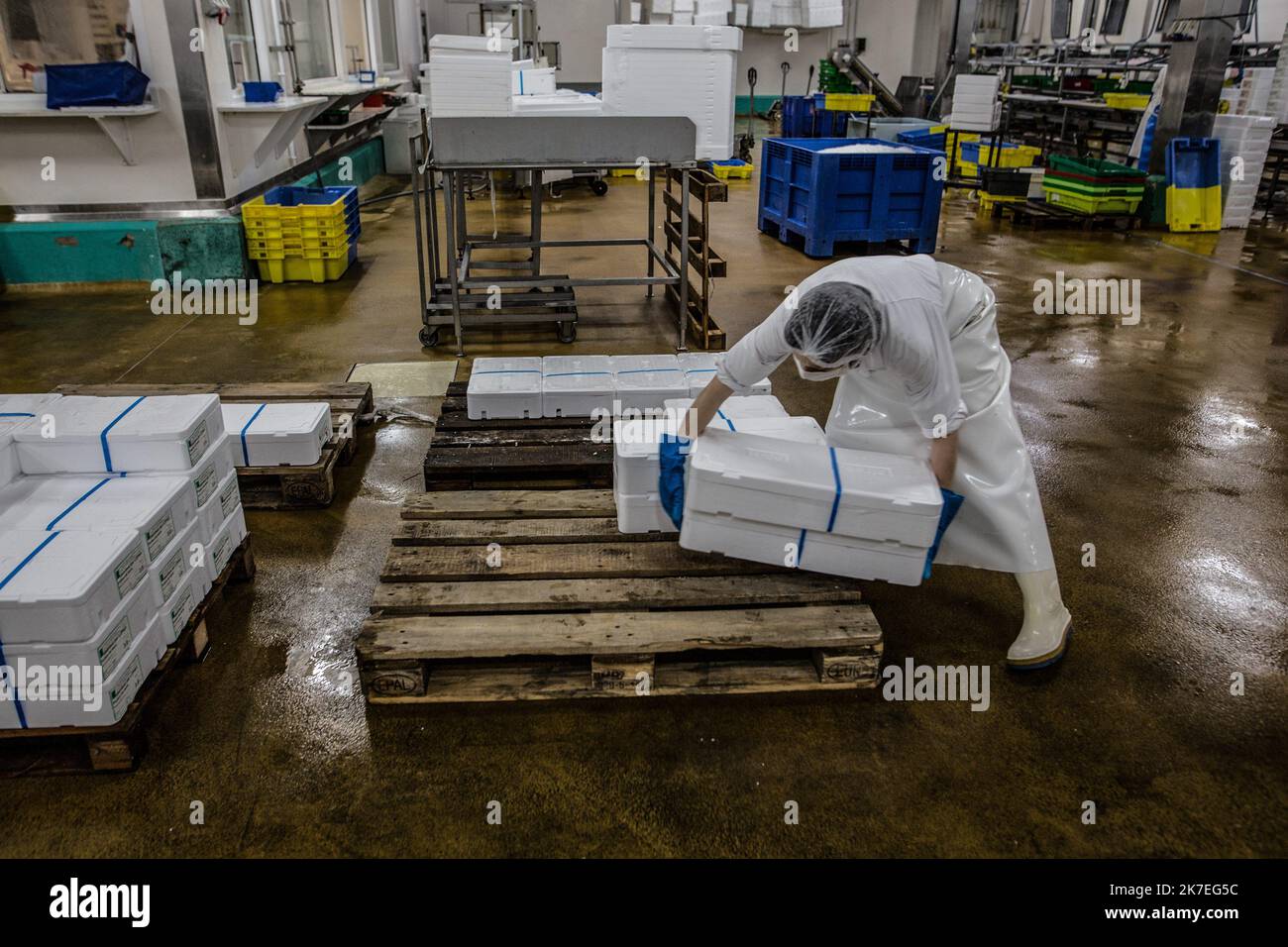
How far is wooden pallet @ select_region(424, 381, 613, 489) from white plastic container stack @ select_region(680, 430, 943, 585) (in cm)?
132

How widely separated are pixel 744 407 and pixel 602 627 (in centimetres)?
140

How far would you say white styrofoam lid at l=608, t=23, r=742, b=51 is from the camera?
6.57 m

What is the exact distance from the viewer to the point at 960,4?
1535cm

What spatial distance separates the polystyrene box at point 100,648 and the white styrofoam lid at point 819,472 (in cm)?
176

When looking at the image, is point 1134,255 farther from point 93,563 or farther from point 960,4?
point 93,563

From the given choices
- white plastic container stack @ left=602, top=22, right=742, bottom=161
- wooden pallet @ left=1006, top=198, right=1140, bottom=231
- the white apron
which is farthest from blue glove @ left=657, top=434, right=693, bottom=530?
wooden pallet @ left=1006, top=198, right=1140, bottom=231

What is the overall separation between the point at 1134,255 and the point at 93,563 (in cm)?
1047

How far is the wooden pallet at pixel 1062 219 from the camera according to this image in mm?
11000

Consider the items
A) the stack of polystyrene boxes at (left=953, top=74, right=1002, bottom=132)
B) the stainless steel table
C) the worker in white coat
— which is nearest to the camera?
the worker in white coat

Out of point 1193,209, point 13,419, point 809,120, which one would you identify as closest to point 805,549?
point 13,419

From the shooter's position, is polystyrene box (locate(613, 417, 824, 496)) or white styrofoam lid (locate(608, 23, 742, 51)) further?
white styrofoam lid (locate(608, 23, 742, 51))

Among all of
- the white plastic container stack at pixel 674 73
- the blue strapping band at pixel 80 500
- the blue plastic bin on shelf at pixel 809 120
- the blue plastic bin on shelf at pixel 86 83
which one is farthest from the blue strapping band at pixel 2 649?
the blue plastic bin on shelf at pixel 809 120

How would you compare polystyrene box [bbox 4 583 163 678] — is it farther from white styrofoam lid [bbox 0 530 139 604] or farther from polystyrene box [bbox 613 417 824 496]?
polystyrene box [bbox 613 417 824 496]
